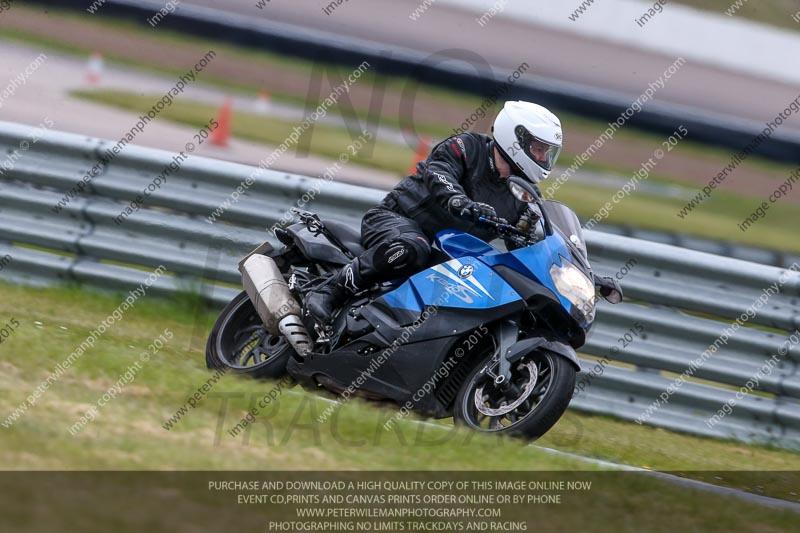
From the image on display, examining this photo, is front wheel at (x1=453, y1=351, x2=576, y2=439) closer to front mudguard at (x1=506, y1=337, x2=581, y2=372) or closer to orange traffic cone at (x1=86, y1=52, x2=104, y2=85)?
front mudguard at (x1=506, y1=337, x2=581, y2=372)

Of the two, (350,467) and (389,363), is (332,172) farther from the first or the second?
(350,467)

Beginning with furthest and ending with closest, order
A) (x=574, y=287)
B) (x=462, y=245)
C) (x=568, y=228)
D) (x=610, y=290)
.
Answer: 1. (x=610, y=290)
2. (x=568, y=228)
3. (x=462, y=245)
4. (x=574, y=287)

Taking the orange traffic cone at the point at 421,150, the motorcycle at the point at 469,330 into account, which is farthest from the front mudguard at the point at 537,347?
the orange traffic cone at the point at 421,150

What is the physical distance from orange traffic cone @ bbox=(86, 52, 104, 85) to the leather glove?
10.7m

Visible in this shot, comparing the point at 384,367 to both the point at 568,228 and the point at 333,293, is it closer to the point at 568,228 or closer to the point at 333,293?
the point at 333,293

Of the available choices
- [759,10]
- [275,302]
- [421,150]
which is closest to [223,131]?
[421,150]

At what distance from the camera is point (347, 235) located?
23.3 feet

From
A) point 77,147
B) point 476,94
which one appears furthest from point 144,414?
point 476,94

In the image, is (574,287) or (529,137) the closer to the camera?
(574,287)

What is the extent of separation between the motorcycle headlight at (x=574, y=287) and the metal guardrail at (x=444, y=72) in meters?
8.43

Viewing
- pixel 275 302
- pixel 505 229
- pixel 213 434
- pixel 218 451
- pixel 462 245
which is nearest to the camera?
pixel 218 451

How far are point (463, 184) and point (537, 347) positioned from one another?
3.69 ft

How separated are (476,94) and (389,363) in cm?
→ 959

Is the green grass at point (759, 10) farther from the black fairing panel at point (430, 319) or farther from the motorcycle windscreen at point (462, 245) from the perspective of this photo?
the black fairing panel at point (430, 319)
